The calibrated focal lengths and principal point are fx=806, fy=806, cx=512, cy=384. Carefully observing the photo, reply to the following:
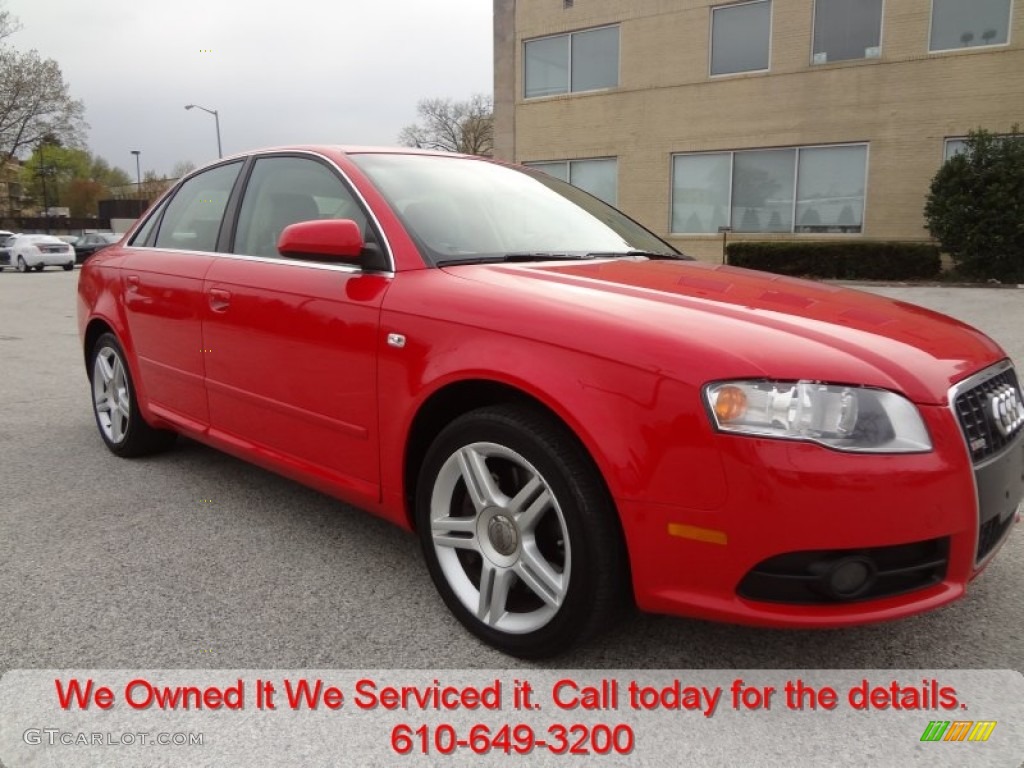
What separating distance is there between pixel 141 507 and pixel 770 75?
648 inches

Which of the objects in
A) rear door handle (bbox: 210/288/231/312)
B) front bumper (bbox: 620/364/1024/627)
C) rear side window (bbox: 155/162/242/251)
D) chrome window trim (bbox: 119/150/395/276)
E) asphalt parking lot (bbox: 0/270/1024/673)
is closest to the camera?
front bumper (bbox: 620/364/1024/627)

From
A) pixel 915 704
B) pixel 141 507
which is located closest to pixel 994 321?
pixel 915 704

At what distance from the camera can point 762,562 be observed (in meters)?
1.93

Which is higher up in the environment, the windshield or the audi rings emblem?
the windshield

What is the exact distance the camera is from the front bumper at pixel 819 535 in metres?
1.86

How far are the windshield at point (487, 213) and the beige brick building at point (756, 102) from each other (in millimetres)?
14446

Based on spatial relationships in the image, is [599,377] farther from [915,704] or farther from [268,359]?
[268,359]

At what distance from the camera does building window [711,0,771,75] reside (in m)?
16.8

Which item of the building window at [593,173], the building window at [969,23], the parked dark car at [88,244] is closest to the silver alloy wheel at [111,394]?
the building window at [593,173]

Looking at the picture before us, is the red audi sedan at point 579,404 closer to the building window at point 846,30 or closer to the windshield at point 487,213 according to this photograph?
the windshield at point 487,213

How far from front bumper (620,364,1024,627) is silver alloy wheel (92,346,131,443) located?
3.28m

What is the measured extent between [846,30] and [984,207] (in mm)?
4676

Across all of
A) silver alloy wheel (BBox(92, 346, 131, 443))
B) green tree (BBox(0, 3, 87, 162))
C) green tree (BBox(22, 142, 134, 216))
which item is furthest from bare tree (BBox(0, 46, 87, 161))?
silver alloy wheel (BBox(92, 346, 131, 443))

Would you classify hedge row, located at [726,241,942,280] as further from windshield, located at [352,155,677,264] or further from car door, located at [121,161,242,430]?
car door, located at [121,161,242,430]
